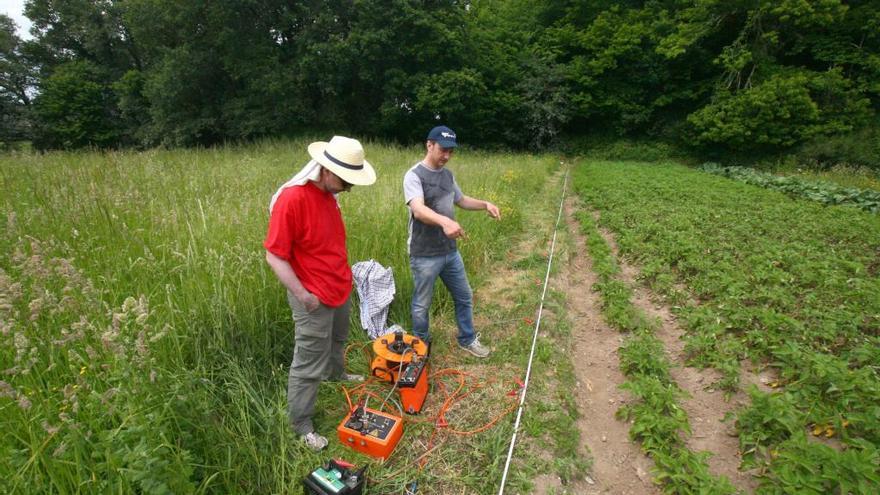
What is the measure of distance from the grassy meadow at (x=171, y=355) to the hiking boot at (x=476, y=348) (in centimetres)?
12

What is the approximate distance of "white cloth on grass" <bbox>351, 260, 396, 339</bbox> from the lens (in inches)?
153

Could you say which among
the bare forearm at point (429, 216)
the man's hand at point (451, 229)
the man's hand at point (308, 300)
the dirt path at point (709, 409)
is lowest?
the dirt path at point (709, 409)

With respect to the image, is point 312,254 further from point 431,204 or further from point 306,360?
point 431,204

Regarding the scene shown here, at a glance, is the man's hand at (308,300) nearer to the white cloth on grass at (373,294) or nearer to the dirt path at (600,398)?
the white cloth on grass at (373,294)

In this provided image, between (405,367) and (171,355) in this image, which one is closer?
(171,355)

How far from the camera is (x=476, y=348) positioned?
12.7 ft

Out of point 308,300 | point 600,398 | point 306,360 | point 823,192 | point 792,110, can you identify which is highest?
point 792,110

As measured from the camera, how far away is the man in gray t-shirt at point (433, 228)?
3240mm

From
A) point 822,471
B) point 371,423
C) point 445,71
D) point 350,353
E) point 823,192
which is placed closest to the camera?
point 822,471

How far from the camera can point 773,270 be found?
511cm

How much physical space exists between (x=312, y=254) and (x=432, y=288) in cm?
128

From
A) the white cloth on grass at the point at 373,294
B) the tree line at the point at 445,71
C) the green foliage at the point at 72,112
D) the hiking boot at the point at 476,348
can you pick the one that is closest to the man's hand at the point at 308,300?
the white cloth on grass at the point at 373,294

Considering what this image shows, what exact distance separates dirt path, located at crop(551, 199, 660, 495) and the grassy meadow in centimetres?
24

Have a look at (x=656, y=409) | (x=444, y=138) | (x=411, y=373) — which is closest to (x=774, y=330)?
(x=656, y=409)
